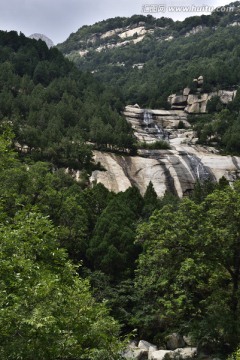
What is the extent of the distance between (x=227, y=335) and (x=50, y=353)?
1339 cm

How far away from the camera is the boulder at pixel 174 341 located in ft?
91.6

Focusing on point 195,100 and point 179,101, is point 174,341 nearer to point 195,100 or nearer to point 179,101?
Answer: point 195,100

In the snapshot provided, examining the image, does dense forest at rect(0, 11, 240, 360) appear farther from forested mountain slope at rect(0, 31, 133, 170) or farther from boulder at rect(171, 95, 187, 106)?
boulder at rect(171, 95, 187, 106)

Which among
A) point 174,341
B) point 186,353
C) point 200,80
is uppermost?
point 200,80

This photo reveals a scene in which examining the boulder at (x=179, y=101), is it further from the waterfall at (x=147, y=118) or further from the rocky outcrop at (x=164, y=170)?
the rocky outcrop at (x=164, y=170)

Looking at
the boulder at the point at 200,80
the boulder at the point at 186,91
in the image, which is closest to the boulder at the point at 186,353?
the boulder at the point at 186,91

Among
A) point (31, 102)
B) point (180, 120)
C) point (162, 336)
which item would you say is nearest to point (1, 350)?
point (162, 336)

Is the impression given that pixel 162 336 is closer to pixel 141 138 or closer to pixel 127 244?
pixel 127 244

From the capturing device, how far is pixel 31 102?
90938 millimetres

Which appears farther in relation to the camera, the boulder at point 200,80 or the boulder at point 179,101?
the boulder at point 200,80

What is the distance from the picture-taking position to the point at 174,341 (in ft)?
92.0

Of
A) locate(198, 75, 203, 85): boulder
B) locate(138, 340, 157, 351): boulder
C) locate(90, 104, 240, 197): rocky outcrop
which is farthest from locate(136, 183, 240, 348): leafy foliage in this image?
locate(198, 75, 203, 85): boulder

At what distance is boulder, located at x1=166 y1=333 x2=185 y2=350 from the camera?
27.9 m

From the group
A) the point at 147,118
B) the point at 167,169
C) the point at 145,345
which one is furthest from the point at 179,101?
the point at 145,345
